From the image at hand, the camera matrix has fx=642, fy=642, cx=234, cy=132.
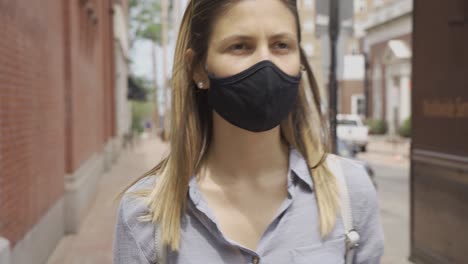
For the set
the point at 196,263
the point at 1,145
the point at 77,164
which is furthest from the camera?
the point at 77,164

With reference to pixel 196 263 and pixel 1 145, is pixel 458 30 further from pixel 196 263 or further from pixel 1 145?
pixel 196 263

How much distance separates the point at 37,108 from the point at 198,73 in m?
5.57

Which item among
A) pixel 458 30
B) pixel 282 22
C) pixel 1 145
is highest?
pixel 458 30

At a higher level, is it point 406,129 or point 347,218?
point 347,218

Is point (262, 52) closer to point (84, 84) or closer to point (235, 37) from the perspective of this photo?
point (235, 37)

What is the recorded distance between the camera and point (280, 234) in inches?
75.0

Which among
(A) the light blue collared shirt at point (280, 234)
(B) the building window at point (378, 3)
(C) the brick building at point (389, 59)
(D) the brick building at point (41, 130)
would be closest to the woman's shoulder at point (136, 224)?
(A) the light blue collared shirt at point (280, 234)

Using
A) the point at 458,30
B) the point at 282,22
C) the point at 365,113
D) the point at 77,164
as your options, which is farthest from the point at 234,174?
the point at 365,113

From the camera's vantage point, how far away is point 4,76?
5363mm

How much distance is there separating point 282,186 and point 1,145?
3640mm

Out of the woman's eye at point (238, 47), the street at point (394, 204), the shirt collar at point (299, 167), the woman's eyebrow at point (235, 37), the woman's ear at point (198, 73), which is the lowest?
the street at point (394, 204)

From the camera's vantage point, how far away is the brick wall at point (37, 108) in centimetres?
545

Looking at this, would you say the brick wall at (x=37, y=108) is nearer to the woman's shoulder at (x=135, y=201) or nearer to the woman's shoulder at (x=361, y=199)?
the woman's shoulder at (x=135, y=201)

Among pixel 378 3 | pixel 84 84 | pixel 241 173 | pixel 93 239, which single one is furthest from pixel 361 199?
pixel 378 3
